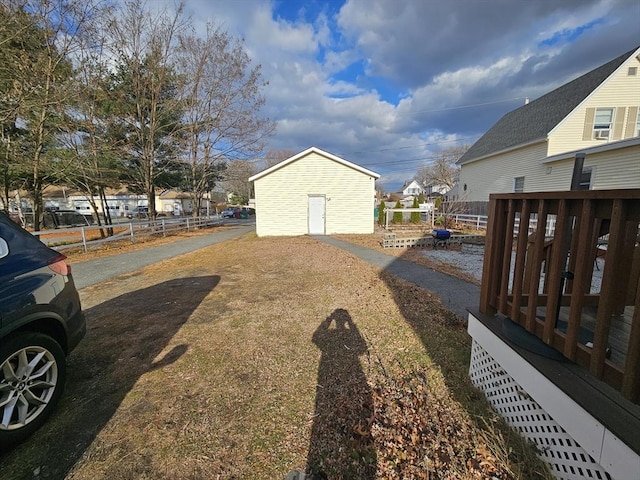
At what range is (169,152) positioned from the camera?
17516mm

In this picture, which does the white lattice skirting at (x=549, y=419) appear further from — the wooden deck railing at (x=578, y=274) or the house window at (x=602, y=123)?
the house window at (x=602, y=123)

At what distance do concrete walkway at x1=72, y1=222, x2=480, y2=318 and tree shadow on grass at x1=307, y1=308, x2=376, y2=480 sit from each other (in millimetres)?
2176

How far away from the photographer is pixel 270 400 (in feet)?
8.02

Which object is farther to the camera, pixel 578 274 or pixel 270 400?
pixel 270 400

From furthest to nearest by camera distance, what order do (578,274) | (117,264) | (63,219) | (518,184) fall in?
Result: (63,219)
(518,184)
(117,264)
(578,274)

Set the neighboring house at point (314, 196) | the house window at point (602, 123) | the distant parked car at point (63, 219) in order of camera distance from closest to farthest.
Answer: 1. the house window at point (602, 123)
2. the neighboring house at point (314, 196)
3. the distant parked car at point (63, 219)

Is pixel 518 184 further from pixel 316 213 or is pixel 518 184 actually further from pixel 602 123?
pixel 316 213

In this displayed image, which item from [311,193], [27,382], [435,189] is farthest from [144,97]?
[435,189]

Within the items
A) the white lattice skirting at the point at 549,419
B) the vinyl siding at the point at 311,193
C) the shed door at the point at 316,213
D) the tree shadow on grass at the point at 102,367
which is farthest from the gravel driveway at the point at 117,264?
the white lattice skirting at the point at 549,419

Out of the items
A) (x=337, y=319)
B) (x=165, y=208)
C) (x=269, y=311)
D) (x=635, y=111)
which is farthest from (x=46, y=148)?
(x=165, y=208)

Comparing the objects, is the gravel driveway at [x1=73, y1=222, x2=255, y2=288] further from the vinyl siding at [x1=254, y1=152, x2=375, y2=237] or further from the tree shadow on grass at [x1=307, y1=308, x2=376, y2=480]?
the tree shadow on grass at [x1=307, y1=308, x2=376, y2=480]

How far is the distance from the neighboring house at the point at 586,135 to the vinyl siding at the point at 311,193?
8.56 metres

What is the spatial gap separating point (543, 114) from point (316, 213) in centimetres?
1412

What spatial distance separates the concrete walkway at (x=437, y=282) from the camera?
473cm
